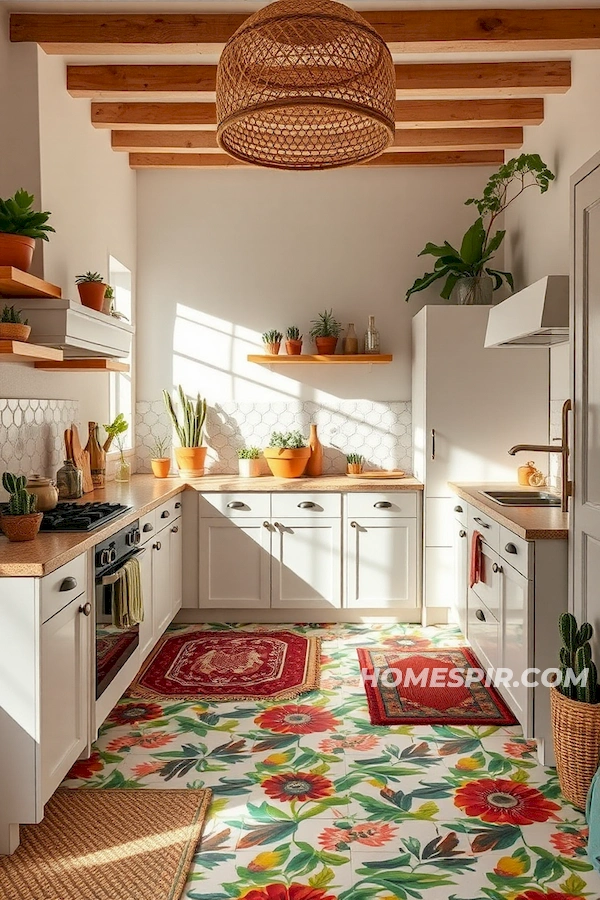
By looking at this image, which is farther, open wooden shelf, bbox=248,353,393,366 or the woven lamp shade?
open wooden shelf, bbox=248,353,393,366

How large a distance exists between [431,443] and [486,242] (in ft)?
5.22

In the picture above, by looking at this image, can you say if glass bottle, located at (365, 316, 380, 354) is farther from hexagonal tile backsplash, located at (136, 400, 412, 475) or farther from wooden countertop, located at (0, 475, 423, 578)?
wooden countertop, located at (0, 475, 423, 578)

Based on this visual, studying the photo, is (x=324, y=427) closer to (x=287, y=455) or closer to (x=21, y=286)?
(x=287, y=455)

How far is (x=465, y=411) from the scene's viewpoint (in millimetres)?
4707

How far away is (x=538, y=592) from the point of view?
2979 mm

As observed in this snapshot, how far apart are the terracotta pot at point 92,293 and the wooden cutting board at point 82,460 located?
25.8 inches

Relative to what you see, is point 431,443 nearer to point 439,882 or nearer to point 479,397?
point 479,397

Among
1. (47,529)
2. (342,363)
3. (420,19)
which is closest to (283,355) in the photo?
(342,363)

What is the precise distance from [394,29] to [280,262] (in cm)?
214

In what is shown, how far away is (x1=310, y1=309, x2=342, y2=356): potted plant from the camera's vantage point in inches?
206

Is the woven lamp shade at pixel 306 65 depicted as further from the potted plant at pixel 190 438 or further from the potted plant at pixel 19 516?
the potted plant at pixel 190 438

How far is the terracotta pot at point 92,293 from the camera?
3793 millimetres

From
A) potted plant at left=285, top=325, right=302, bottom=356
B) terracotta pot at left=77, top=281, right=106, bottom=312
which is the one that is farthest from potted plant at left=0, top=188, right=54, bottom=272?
potted plant at left=285, top=325, right=302, bottom=356

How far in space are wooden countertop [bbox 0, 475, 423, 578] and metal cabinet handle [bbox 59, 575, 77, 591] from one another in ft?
0.24
